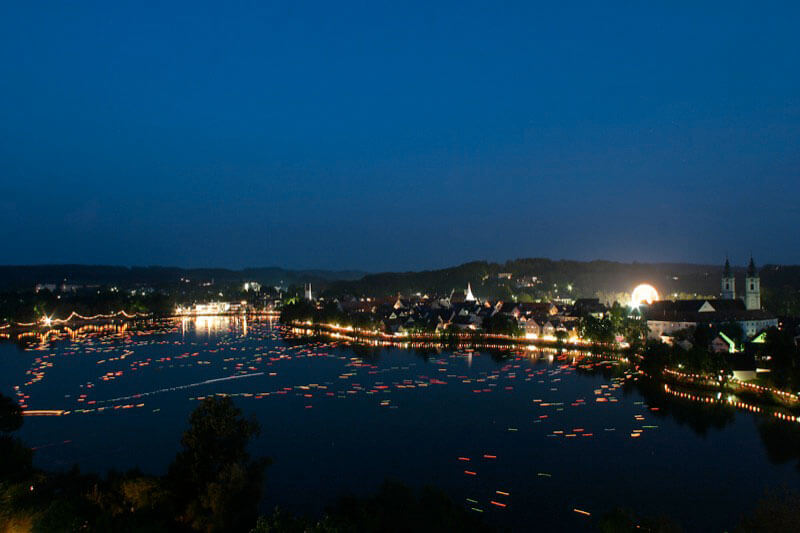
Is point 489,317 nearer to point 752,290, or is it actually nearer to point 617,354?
point 617,354

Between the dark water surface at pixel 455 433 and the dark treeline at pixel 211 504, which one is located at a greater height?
the dark treeline at pixel 211 504

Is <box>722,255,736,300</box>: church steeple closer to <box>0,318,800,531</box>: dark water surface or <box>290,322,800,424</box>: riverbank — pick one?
<box>290,322,800,424</box>: riverbank

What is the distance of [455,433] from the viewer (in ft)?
29.9

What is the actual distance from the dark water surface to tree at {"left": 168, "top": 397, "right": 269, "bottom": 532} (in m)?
1.21

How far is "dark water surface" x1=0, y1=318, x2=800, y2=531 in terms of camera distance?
6.74m

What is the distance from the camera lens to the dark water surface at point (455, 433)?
22.1 feet

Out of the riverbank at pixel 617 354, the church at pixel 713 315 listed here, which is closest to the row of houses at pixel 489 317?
the riverbank at pixel 617 354

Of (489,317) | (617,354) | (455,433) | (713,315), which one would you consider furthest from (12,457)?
(489,317)

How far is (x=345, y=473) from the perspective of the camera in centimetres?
742

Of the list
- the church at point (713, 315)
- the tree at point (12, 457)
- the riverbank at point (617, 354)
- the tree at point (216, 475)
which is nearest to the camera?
the tree at point (216, 475)

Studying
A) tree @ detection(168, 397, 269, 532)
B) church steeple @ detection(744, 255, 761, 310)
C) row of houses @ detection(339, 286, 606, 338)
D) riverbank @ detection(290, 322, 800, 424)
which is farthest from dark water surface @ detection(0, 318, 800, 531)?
church steeple @ detection(744, 255, 761, 310)

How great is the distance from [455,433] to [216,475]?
4.52 meters

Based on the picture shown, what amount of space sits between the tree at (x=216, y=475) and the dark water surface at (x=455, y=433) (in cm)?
121

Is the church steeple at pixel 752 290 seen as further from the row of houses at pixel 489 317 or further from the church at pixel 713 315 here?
the row of houses at pixel 489 317
